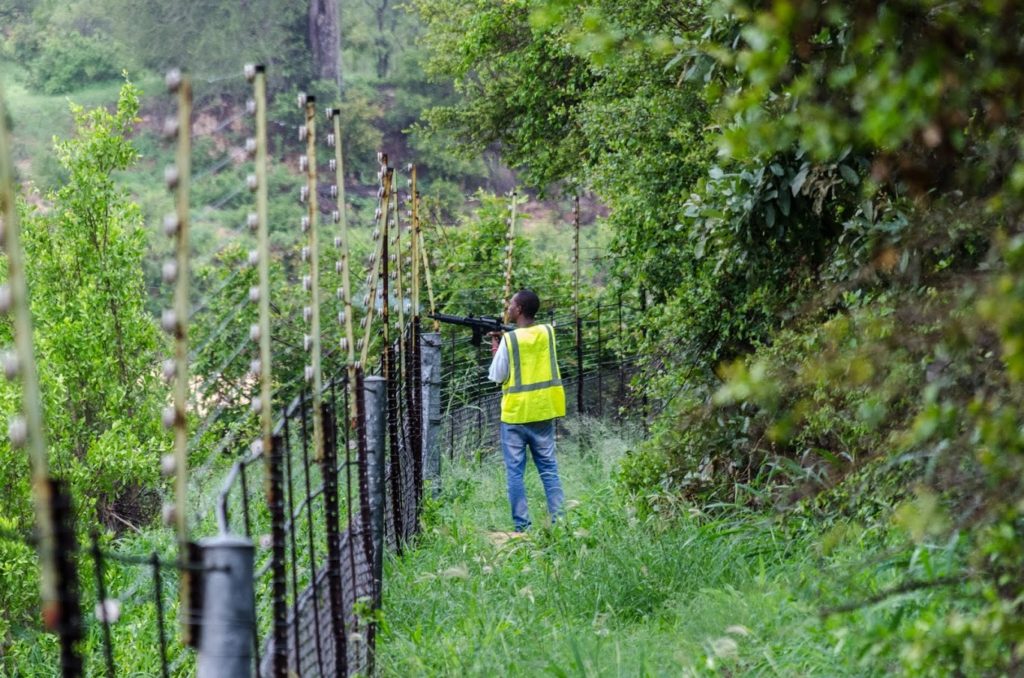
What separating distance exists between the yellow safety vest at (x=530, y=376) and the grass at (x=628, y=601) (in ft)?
3.14

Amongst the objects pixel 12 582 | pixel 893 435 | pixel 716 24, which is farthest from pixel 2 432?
pixel 893 435

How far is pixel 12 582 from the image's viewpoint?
10.8 metres

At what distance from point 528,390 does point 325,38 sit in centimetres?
4834

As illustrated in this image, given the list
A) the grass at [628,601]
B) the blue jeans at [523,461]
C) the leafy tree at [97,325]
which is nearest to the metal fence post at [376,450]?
the grass at [628,601]

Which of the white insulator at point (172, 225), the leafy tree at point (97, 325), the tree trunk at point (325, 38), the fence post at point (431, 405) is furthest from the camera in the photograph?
the tree trunk at point (325, 38)

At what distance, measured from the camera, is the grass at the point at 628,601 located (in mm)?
5043

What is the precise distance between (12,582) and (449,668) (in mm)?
6677

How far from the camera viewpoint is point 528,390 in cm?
926

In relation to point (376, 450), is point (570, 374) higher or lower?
lower

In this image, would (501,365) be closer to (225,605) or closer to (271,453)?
(271,453)

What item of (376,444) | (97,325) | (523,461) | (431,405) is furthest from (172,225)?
(97,325)

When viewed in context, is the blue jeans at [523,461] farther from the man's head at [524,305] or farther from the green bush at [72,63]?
the green bush at [72,63]

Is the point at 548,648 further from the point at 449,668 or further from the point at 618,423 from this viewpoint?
the point at 618,423

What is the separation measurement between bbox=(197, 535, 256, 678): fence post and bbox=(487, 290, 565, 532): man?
584 cm
